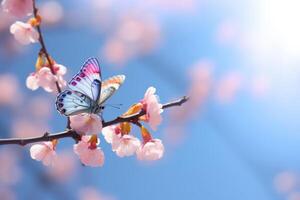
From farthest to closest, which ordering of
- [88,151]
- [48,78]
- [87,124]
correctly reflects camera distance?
[48,78] < [88,151] < [87,124]

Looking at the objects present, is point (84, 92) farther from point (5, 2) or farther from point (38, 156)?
point (5, 2)

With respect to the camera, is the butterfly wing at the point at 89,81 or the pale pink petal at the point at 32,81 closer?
the butterfly wing at the point at 89,81

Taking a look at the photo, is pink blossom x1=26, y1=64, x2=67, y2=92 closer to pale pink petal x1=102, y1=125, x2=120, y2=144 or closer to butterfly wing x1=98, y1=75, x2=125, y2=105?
pale pink petal x1=102, y1=125, x2=120, y2=144

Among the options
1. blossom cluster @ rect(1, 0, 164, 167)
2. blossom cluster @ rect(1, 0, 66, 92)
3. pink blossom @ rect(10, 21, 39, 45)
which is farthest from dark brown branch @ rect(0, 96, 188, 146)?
pink blossom @ rect(10, 21, 39, 45)

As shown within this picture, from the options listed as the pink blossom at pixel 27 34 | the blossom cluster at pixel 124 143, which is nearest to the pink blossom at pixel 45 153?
the blossom cluster at pixel 124 143

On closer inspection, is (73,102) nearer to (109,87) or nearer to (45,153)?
(109,87)

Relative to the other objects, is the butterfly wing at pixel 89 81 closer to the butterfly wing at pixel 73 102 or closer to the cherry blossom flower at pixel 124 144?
the butterfly wing at pixel 73 102

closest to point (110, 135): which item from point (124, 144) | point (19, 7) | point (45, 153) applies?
point (124, 144)
